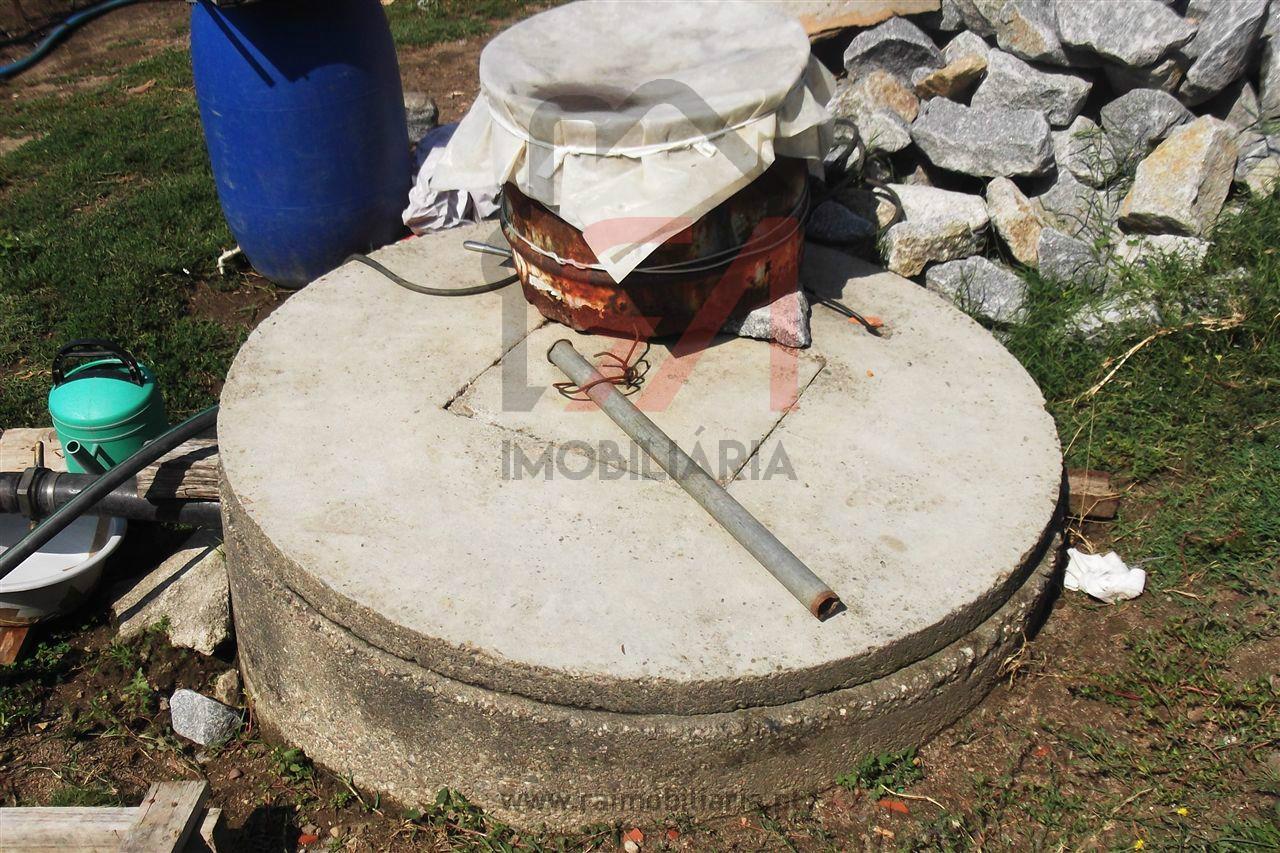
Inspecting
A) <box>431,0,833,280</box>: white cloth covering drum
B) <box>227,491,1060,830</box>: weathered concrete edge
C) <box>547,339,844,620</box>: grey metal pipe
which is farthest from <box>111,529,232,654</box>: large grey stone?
<box>431,0,833,280</box>: white cloth covering drum

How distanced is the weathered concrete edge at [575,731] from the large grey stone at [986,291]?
1437 mm

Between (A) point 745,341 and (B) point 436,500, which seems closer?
(B) point 436,500

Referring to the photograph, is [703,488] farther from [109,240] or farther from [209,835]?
[109,240]

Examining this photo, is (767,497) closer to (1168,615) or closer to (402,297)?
(1168,615)

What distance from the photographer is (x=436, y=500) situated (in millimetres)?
2678

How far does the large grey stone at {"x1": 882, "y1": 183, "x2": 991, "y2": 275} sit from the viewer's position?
12.6 feet

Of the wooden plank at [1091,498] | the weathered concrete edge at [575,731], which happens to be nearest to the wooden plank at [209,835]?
the weathered concrete edge at [575,731]

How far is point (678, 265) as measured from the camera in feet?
9.58

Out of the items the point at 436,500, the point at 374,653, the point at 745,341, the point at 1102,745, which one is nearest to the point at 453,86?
the point at 745,341

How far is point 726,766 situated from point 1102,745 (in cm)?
101

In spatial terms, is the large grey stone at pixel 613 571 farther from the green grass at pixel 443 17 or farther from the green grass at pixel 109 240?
the green grass at pixel 443 17

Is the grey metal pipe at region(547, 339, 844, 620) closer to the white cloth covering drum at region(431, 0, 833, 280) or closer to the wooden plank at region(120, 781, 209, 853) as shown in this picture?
the white cloth covering drum at region(431, 0, 833, 280)

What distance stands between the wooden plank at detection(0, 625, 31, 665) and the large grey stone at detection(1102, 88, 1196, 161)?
4.22 metres

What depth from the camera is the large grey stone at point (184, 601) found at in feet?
10.0
